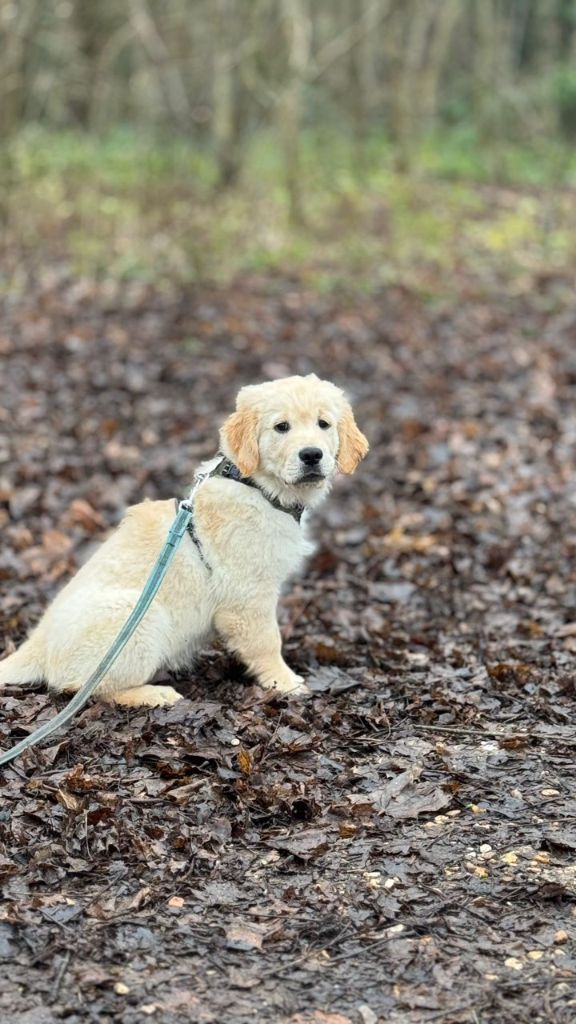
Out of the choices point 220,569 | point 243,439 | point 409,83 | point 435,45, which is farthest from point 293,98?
point 220,569

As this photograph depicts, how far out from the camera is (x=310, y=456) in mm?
5121

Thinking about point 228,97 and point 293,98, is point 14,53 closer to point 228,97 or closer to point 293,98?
point 228,97

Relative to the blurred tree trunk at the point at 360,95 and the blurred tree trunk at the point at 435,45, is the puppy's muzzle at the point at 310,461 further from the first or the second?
the blurred tree trunk at the point at 435,45

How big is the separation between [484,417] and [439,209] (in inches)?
454

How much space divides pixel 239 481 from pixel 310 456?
54 cm

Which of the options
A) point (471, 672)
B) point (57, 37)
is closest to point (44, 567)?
point (471, 672)

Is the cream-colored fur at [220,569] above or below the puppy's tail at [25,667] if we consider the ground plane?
above

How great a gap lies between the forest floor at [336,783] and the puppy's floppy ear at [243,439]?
1.16 m

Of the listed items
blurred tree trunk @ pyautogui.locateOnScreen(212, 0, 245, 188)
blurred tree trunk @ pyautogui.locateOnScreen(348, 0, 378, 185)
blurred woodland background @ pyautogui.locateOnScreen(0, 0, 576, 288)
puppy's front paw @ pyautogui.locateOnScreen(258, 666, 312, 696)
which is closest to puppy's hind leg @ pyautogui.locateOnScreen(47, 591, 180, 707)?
puppy's front paw @ pyautogui.locateOnScreen(258, 666, 312, 696)

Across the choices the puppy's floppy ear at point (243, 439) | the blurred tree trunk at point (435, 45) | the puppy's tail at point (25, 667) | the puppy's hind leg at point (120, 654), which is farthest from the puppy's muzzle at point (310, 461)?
the blurred tree trunk at point (435, 45)

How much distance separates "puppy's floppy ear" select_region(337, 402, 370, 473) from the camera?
17.7ft

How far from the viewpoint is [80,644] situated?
17.3 feet

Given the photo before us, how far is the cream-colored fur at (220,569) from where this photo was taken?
5250 millimetres

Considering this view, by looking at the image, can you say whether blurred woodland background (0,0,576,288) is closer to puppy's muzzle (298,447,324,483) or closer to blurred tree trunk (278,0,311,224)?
blurred tree trunk (278,0,311,224)
